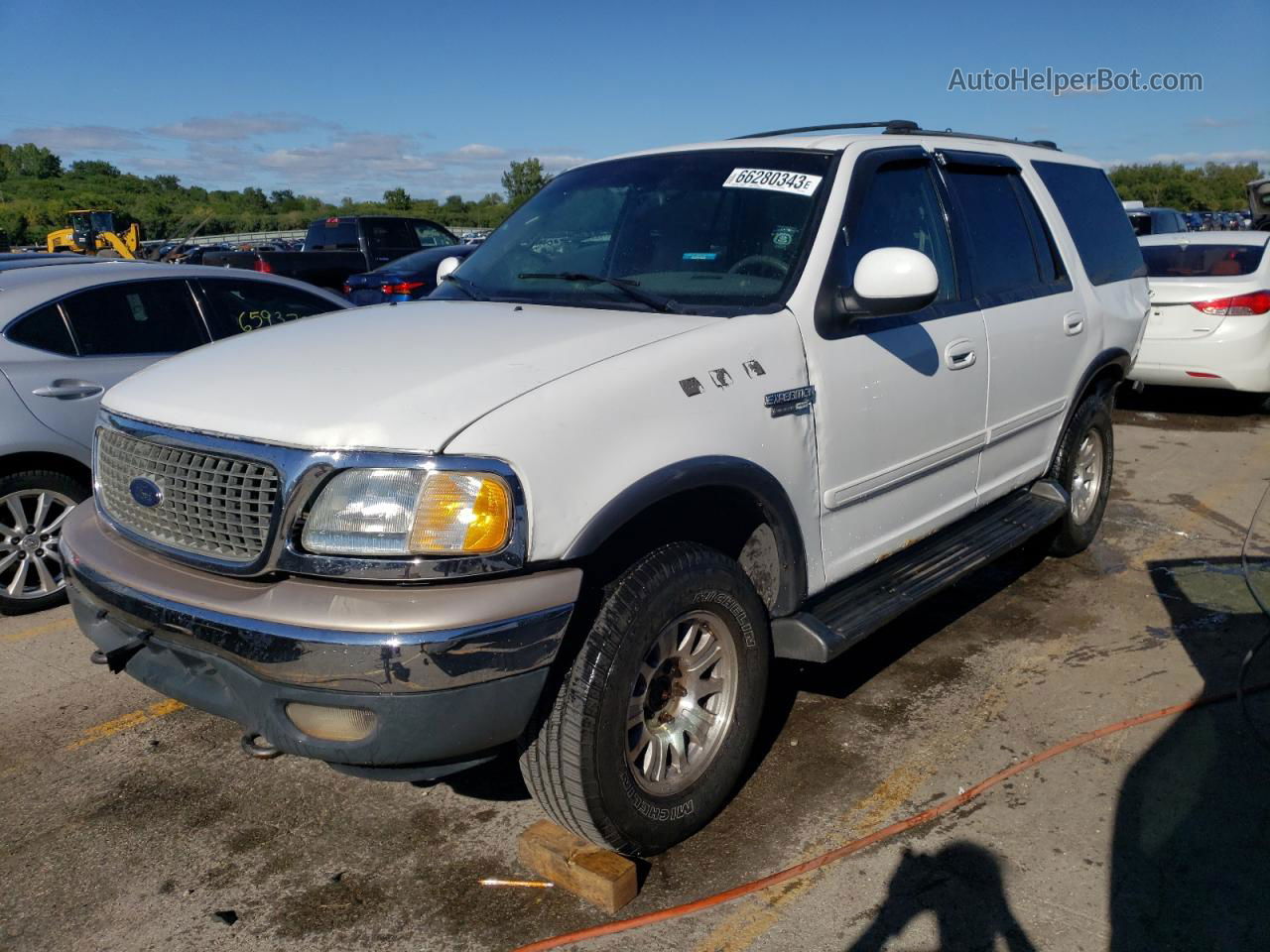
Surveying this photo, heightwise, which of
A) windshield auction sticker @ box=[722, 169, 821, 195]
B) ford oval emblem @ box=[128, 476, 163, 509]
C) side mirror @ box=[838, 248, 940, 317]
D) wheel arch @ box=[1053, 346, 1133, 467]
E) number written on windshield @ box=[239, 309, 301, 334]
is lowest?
wheel arch @ box=[1053, 346, 1133, 467]

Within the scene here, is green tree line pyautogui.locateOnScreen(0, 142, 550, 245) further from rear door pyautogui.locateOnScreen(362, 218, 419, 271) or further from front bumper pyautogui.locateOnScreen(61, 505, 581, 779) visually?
front bumper pyautogui.locateOnScreen(61, 505, 581, 779)

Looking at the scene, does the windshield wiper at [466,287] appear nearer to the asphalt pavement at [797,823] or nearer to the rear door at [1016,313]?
the asphalt pavement at [797,823]

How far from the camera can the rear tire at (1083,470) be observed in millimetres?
5273

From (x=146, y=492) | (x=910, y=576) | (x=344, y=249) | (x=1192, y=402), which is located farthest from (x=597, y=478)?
(x=344, y=249)

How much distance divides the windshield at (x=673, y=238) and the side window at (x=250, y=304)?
7.40 ft

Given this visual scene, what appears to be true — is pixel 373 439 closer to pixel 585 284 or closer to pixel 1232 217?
pixel 585 284

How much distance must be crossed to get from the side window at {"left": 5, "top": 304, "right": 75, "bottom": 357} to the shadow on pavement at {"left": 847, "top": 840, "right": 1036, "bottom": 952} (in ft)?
14.9

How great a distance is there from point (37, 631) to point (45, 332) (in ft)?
4.77

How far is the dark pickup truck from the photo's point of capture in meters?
16.8

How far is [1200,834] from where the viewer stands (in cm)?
310

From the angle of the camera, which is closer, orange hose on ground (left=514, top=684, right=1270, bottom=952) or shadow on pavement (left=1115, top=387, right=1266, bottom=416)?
orange hose on ground (left=514, top=684, right=1270, bottom=952)

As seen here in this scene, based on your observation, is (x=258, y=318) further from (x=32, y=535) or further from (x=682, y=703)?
(x=682, y=703)

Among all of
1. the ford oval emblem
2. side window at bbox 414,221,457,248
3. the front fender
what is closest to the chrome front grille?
the ford oval emblem

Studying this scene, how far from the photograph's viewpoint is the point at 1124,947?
2621 millimetres
